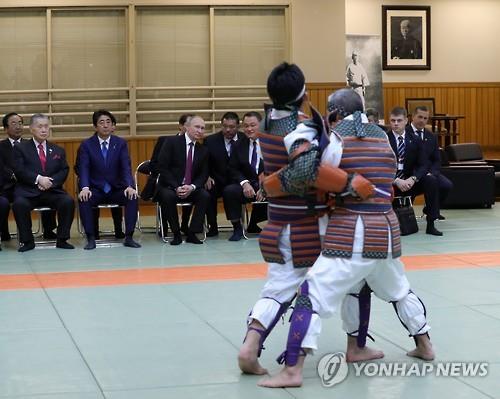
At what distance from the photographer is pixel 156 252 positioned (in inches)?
404

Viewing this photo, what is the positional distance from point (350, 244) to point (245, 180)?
6305 millimetres

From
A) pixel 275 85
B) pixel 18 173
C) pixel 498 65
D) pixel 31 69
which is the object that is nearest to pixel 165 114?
pixel 31 69

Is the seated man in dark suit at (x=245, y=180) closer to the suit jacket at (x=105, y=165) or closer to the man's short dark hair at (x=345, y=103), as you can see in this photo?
the suit jacket at (x=105, y=165)

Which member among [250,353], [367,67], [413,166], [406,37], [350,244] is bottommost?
[250,353]

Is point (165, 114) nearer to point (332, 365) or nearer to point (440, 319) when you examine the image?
point (440, 319)

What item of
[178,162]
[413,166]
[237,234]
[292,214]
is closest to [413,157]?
[413,166]

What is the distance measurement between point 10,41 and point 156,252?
551 centimetres

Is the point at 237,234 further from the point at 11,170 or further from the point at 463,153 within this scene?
the point at 463,153

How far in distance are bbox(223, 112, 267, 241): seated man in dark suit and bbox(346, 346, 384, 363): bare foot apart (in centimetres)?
556

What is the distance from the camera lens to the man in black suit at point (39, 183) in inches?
410

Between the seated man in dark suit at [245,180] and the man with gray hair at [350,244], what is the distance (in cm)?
585

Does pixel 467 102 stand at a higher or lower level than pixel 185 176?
higher

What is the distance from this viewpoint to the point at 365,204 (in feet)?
16.5

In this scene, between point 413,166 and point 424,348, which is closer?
point 424,348
